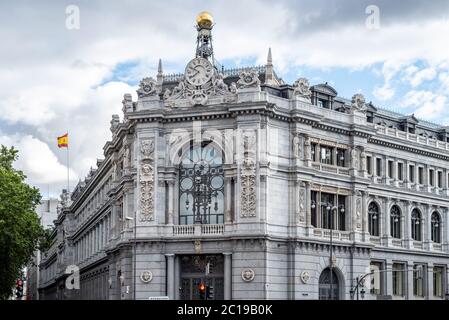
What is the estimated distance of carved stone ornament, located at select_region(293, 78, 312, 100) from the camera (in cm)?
7700

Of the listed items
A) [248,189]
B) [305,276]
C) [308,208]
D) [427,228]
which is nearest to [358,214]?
[308,208]

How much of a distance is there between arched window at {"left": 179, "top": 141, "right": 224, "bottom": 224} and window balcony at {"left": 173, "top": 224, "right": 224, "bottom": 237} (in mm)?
786

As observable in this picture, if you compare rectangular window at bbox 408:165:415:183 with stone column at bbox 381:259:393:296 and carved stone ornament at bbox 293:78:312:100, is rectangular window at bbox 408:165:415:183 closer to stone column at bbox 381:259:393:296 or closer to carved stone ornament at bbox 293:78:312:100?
stone column at bbox 381:259:393:296

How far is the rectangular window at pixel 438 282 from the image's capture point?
92688 millimetres

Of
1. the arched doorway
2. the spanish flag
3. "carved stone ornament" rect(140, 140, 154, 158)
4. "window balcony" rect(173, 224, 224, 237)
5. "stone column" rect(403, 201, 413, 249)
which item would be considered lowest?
the arched doorway

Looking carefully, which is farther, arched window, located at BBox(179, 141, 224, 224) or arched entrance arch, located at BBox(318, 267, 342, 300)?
arched entrance arch, located at BBox(318, 267, 342, 300)

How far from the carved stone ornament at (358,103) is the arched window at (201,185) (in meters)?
16.2

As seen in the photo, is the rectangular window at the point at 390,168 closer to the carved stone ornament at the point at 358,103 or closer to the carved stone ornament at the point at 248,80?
the carved stone ornament at the point at 358,103

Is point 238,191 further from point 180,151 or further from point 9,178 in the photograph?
point 9,178

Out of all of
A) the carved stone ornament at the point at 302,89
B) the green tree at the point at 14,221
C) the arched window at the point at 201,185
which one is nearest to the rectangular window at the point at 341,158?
the carved stone ornament at the point at 302,89

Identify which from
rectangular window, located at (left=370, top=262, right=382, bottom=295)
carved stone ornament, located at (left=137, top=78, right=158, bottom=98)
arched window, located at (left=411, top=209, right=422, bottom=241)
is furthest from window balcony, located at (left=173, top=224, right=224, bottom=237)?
arched window, located at (left=411, top=209, right=422, bottom=241)

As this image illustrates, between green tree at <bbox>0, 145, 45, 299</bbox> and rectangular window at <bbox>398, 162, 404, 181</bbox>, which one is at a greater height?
rectangular window at <bbox>398, 162, 404, 181</bbox>

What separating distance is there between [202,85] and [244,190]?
998 centimetres

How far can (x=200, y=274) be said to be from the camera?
74125 millimetres
